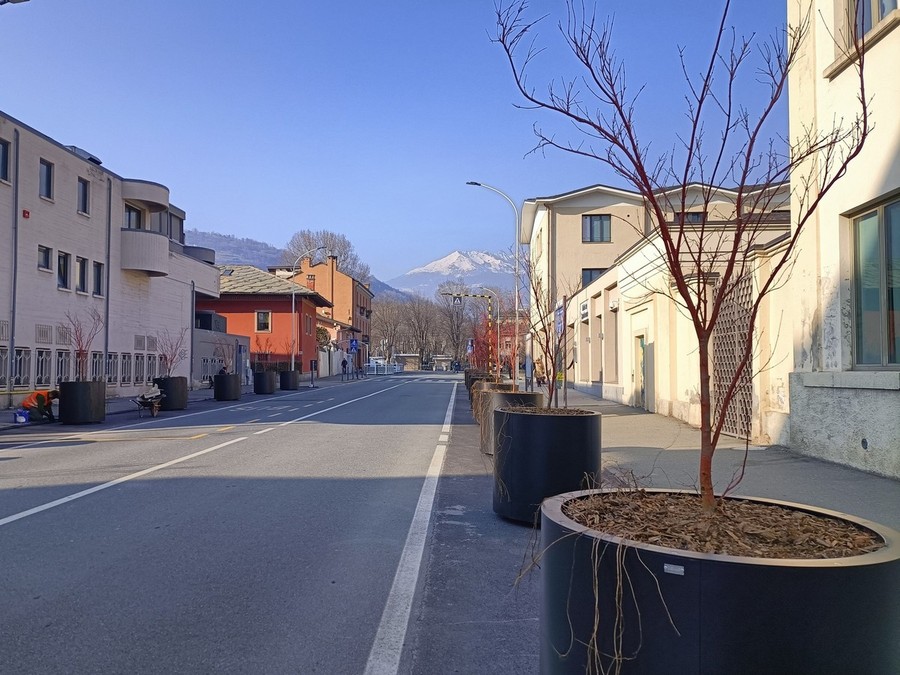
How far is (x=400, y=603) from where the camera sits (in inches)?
190

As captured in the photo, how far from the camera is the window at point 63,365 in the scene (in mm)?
27312

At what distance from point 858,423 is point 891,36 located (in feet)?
15.9

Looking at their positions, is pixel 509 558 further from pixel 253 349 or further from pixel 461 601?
pixel 253 349

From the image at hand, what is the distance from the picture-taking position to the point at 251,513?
7.61 meters

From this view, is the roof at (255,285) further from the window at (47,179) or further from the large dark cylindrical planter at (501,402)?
the large dark cylindrical planter at (501,402)

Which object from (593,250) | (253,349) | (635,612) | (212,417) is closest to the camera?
(635,612)

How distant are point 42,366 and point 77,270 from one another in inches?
172

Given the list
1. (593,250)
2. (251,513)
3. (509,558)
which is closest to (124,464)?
(251,513)

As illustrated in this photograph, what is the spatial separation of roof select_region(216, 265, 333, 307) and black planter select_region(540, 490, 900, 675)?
54150 mm

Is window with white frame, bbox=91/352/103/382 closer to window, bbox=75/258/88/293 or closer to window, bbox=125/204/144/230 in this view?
window, bbox=75/258/88/293

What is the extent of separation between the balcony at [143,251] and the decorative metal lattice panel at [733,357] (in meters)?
25.7

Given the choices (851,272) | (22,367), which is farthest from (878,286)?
(22,367)

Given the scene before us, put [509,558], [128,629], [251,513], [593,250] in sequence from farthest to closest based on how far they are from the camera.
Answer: [593,250] → [251,513] → [509,558] → [128,629]

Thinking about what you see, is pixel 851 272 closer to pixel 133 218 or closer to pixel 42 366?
pixel 42 366
